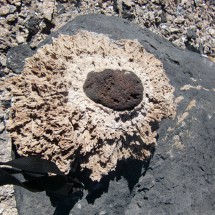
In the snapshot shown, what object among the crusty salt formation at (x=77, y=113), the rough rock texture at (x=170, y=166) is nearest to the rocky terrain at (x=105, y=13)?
the rough rock texture at (x=170, y=166)

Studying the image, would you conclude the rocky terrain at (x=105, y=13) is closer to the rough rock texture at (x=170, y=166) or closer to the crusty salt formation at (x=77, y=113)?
the rough rock texture at (x=170, y=166)

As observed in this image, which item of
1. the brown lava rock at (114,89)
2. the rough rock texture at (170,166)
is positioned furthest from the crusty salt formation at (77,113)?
the rough rock texture at (170,166)

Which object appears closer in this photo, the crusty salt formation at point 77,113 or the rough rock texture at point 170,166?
the crusty salt formation at point 77,113

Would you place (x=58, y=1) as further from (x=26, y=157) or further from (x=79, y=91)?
(x=26, y=157)

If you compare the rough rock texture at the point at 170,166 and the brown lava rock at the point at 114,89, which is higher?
the brown lava rock at the point at 114,89

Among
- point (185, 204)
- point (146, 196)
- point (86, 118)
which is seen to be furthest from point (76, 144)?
point (185, 204)

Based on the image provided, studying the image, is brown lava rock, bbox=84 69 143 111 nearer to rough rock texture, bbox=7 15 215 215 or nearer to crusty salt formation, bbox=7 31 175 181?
crusty salt formation, bbox=7 31 175 181

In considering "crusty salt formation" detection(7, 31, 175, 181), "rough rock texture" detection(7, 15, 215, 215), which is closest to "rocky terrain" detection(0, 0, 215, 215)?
"rough rock texture" detection(7, 15, 215, 215)
